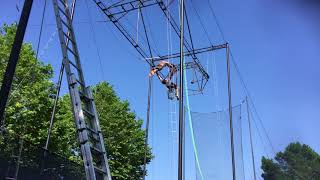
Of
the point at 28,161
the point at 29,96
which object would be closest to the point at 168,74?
the point at 29,96

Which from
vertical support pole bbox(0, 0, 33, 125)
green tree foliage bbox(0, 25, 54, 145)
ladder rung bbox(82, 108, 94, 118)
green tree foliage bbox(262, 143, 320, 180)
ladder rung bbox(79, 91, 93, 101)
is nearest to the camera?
vertical support pole bbox(0, 0, 33, 125)

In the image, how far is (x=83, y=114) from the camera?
638 centimetres

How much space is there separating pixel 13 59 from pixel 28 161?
2591mm

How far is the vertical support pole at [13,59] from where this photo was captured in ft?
18.1

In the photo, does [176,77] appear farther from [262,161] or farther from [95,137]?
[95,137]

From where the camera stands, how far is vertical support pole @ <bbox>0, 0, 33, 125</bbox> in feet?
18.1

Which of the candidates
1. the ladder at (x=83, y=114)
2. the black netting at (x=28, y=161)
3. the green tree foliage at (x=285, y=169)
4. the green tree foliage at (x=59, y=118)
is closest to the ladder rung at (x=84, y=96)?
the ladder at (x=83, y=114)

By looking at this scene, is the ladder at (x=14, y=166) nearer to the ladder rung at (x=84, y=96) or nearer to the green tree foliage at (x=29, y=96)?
the ladder rung at (x=84, y=96)

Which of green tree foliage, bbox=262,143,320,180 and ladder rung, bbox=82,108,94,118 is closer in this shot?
ladder rung, bbox=82,108,94,118

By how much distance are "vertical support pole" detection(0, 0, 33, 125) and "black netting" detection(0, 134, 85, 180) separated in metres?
1.72

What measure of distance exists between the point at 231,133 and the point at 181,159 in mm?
7186

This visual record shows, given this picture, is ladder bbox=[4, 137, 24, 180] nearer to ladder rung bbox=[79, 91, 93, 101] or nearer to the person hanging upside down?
ladder rung bbox=[79, 91, 93, 101]

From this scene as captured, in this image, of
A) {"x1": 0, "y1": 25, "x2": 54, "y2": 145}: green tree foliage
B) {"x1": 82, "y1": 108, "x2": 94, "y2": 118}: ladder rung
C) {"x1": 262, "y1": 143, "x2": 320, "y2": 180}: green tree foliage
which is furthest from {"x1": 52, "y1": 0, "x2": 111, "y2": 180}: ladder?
{"x1": 262, "y1": 143, "x2": 320, "y2": 180}: green tree foliage

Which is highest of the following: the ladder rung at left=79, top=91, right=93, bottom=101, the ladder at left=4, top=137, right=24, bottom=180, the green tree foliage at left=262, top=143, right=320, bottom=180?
the green tree foliage at left=262, top=143, right=320, bottom=180
